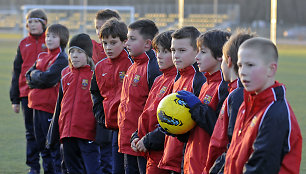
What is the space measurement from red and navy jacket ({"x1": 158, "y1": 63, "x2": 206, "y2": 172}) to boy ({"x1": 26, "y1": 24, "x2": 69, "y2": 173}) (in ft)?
8.58

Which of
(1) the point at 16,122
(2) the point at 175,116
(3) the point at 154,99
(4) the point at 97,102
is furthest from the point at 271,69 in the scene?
(1) the point at 16,122

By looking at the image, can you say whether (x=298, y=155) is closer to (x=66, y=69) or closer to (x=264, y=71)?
(x=264, y=71)

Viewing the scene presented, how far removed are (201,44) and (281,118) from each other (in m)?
1.15

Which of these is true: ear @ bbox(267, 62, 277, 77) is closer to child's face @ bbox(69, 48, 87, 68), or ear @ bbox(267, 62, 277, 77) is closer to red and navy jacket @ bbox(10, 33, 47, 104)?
child's face @ bbox(69, 48, 87, 68)

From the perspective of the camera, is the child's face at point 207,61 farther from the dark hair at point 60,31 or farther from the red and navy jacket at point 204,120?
the dark hair at point 60,31

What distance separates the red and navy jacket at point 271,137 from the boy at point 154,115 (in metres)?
1.42

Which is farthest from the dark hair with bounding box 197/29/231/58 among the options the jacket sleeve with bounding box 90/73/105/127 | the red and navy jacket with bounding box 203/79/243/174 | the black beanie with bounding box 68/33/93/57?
the black beanie with bounding box 68/33/93/57

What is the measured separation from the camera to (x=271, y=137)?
2.69 meters

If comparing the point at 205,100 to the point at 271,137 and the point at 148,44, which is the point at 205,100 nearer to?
the point at 271,137

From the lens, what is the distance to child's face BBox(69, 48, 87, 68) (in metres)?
5.71

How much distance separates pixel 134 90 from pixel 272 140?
7.15 feet

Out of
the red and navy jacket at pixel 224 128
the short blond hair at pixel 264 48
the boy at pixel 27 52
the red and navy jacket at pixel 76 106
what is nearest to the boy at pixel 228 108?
the red and navy jacket at pixel 224 128

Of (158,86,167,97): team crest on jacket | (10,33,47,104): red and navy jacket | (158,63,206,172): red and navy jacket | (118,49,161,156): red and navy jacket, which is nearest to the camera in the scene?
(158,63,206,172): red and navy jacket

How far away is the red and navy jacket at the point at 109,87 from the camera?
203 inches
